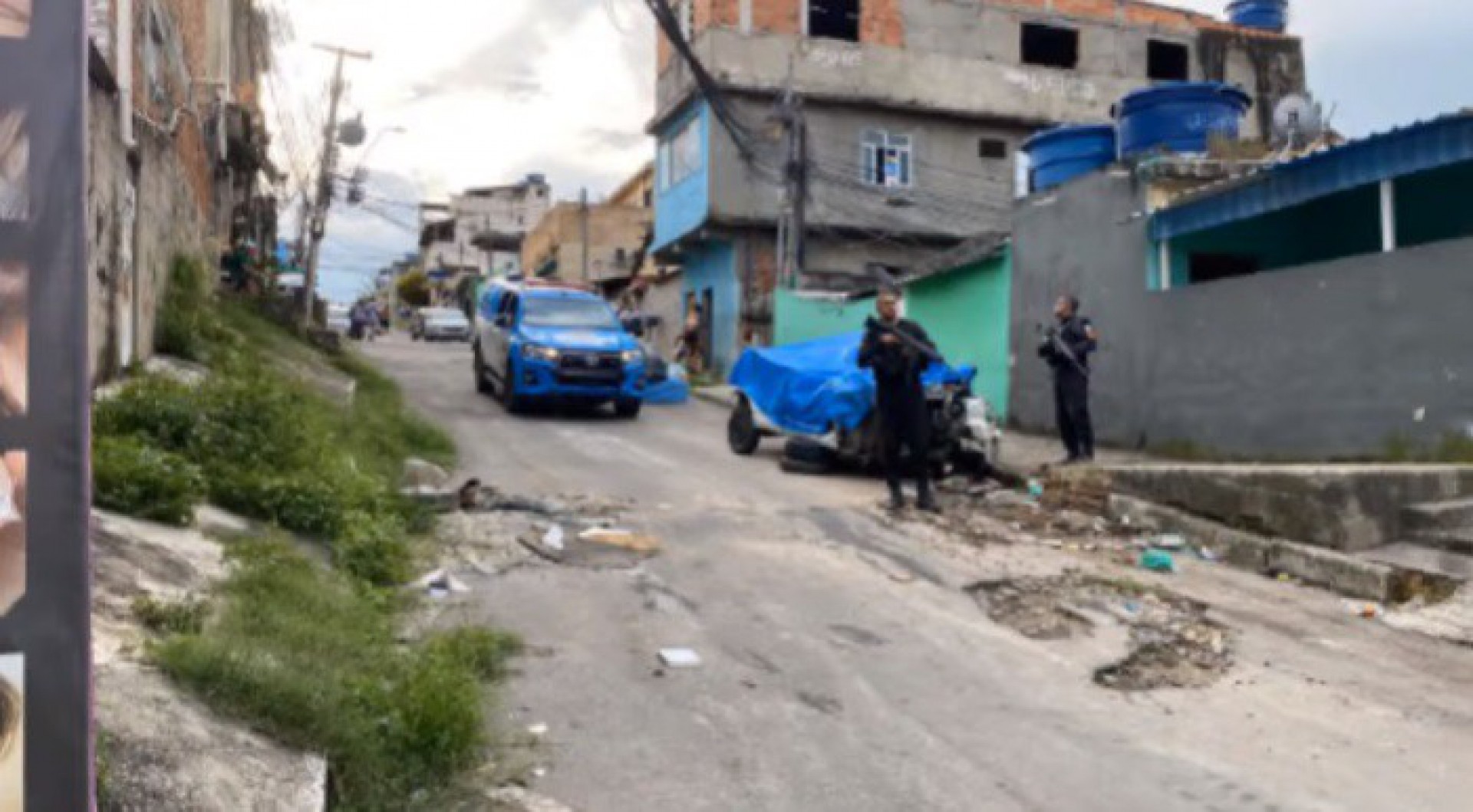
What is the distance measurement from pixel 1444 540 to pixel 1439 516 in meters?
0.25

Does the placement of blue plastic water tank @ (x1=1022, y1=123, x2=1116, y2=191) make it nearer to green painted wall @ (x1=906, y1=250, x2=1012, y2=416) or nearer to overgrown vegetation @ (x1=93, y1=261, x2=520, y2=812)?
green painted wall @ (x1=906, y1=250, x2=1012, y2=416)

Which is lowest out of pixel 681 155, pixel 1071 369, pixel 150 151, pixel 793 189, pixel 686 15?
pixel 1071 369

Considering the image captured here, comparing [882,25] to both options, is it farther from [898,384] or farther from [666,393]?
[898,384]

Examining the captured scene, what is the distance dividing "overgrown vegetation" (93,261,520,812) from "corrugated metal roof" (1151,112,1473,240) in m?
8.23

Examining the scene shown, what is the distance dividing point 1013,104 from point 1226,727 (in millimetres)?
25620

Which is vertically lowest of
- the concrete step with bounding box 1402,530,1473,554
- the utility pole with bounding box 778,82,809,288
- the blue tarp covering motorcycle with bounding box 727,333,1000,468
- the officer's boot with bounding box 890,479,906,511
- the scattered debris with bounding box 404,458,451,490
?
the concrete step with bounding box 1402,530,1473,554

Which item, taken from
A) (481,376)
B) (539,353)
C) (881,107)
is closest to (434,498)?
(539,353)

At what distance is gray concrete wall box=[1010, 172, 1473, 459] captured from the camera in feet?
30.5

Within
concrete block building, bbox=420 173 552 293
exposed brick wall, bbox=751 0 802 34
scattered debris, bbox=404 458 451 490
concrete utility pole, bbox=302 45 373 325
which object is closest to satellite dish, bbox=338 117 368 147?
concrete utility pole, bbox=302 45 373 325

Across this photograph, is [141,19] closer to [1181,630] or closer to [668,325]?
[1181,630]

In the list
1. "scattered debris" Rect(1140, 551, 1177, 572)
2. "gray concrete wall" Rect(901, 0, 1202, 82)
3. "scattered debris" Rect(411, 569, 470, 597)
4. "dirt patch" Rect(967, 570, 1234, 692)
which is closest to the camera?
"dirt patch" Rect(967, 570, 1234, 692)

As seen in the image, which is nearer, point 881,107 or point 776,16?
point 776,16

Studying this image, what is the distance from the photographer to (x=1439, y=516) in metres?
Result: 7.93

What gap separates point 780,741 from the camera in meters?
4.63
